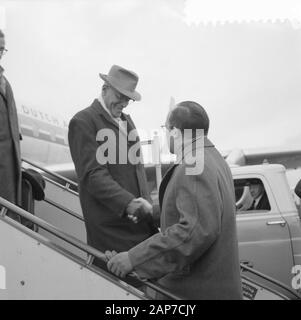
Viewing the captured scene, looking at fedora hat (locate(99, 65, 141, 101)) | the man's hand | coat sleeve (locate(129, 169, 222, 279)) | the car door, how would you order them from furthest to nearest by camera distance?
the car door, fedora hat (locate(99, 65, 141, 101)), the man's hand, coat sleeve (locate(129, 169, 222, 279))

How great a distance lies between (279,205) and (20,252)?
12.8 feet

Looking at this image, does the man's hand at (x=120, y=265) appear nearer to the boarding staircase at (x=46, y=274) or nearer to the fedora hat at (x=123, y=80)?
the boarding staircase at (x=46, y=274)

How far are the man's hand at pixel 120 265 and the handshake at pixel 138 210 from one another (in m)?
0.54

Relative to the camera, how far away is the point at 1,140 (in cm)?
344

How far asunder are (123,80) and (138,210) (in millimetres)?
784

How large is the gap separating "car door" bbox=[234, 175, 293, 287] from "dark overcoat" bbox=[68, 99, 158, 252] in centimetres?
265

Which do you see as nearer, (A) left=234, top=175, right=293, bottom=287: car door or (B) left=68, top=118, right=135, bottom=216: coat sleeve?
(B) left=68, top=118, right=135, bottom=216: coat sleeve

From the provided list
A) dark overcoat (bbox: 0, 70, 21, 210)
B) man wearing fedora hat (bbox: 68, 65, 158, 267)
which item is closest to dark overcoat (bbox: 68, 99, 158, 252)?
man wearing fedora hat (bbox: 68, 65, 158, 267)

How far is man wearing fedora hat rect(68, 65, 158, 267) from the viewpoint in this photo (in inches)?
133

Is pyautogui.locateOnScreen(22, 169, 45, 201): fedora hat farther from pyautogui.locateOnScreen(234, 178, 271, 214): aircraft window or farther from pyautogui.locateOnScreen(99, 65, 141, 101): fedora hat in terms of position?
pyautogui.locateOnScreen(234, 178, 271, 214): aircraft window

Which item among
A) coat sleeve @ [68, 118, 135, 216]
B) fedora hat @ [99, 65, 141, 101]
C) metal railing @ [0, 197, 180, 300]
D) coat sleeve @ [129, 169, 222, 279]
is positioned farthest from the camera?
fedora hat @ [99, 65, 141, 101]

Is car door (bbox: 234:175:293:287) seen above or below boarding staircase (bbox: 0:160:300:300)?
below

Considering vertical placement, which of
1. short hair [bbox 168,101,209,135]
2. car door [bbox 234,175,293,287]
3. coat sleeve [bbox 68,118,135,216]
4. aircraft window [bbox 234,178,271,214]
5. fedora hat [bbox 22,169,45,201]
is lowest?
car door [bbox 234,175,293,287]

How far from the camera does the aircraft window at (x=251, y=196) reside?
6418mm
